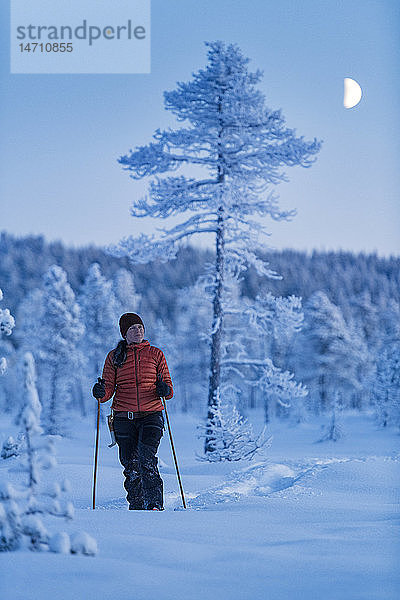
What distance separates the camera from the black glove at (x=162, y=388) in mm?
5156

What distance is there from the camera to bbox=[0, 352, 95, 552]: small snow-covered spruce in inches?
94.3

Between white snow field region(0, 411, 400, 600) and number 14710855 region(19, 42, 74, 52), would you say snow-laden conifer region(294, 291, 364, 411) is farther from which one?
number 14710855 region(19, 42, 74, 52)

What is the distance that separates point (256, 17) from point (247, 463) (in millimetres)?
6761

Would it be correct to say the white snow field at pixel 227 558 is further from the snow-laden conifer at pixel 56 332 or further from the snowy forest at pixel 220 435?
the snow-laden conifer at pixel 56 332

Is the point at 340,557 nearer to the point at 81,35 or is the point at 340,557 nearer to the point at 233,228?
the point at 81,35

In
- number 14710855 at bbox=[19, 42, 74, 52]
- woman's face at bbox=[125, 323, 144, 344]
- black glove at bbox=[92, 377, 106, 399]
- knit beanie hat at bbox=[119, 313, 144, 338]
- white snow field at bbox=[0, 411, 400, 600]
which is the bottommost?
white snow field at bbox=[0, 411, 400, 600]

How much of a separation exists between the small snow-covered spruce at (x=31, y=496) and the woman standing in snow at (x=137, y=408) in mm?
2699

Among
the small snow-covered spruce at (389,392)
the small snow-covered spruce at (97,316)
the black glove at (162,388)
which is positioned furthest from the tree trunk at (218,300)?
the small snow-covered spruce at (97,316)

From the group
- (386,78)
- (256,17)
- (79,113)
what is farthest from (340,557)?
(79,113)

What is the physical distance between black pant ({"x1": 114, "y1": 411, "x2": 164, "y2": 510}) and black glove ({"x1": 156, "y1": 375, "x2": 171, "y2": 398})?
272 millimetres

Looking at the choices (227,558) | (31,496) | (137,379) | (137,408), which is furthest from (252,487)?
(31,496)

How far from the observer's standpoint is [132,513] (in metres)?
3.70

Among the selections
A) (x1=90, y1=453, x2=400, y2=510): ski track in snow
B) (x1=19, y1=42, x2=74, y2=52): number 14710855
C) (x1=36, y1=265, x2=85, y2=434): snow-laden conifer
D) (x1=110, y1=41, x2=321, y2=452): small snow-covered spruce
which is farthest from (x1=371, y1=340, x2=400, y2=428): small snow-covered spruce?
(x1=19, y1=42, x2=74, y2=52): number 14710855

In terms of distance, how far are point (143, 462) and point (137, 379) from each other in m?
0.81
